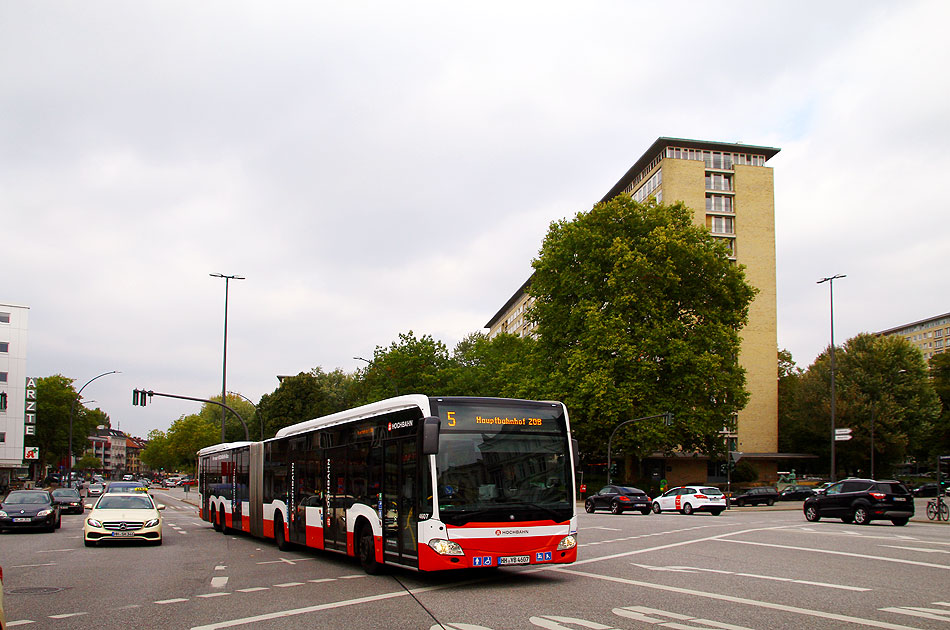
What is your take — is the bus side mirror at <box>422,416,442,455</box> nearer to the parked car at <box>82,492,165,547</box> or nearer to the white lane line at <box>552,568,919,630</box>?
the white lane line at <box>552,568,919,630</box>

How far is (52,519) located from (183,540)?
6.07 m

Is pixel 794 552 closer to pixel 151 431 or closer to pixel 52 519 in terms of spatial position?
pixel 52 519

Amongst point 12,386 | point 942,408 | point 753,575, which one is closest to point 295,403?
point 12,386

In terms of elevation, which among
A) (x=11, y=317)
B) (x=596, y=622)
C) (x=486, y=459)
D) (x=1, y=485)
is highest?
(x=11, y=317)

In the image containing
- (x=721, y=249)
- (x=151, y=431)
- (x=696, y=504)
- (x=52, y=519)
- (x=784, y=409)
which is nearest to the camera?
(x=52, y=519)

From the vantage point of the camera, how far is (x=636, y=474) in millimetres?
54594

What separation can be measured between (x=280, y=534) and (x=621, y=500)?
22340 mm

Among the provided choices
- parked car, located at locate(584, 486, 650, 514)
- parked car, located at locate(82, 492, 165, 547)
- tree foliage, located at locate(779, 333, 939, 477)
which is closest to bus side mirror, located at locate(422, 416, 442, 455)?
parked car, located at locate(82, 492, 165, 547)

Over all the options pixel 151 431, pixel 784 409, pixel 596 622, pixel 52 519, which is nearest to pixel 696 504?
pixel 52 519

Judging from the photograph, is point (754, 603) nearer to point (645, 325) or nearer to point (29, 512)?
point (29, 512)

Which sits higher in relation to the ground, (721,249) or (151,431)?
(721,249)

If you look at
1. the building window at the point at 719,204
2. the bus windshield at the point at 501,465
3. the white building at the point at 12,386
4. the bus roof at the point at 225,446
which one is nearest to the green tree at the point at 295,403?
the white building at the point at 12,386

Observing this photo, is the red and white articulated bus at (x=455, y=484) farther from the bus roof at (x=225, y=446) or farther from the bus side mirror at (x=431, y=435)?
the bus roof at (x=225, y=446)

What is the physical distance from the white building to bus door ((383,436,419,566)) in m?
76.1
